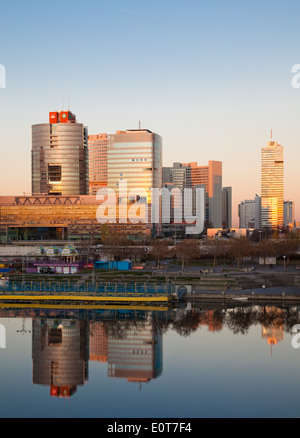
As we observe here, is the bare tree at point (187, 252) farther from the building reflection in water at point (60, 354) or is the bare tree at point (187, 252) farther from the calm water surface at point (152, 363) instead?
the building reflection in water at point (60, 354)

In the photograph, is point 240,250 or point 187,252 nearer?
point 240,250

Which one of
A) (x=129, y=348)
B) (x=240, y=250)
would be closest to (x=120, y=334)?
(x=129, y=348)

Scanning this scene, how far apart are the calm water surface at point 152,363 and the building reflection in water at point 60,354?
9 cm

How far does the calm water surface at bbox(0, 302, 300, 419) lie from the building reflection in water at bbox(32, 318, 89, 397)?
0.28 ft

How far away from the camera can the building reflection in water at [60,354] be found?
35.3 meters

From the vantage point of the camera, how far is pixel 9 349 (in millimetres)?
43812

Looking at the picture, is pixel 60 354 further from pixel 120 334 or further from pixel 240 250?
pixel 240 250

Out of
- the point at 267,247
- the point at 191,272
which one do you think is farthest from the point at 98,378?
the point at 267,247

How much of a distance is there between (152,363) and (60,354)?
340 inches

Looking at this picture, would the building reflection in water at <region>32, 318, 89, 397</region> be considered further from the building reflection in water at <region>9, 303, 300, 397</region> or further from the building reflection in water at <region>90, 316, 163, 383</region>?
the building reflection in water at <region>90, 316, 163, 383</region>

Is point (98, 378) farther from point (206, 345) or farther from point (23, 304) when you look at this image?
point (23, 304)

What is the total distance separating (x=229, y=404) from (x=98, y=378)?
1063 centimetres

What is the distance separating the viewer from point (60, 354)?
42.1 m

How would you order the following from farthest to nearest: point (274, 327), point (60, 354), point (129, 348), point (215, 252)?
point (215, 252) → point (274, 327) → point (129, 348) → point (60, 354)
